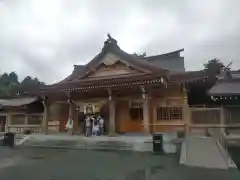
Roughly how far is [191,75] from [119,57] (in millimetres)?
6733

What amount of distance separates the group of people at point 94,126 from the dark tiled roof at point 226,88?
7.54m

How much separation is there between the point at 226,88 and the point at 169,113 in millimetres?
4009

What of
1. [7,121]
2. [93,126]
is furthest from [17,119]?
[93,126]

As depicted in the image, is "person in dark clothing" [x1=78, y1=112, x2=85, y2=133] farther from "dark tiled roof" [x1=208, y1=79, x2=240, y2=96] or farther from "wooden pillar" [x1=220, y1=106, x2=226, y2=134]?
"wooden pillar" [x1=220, y1=106, x2=226, y2=134]

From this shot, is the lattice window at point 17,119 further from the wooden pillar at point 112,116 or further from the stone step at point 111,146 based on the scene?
the stone step at point 111,146

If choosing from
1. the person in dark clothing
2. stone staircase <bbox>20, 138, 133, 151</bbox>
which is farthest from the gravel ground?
the person in dark clothing

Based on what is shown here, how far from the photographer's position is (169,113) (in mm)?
17062

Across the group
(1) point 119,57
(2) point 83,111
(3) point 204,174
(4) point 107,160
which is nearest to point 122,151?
(4) point 107,160

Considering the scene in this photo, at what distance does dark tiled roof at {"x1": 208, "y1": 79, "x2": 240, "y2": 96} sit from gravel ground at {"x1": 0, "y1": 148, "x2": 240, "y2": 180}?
6121 mm

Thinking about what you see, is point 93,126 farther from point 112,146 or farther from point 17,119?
point 17,119

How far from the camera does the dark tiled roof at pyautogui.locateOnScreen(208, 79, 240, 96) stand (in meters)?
15.1

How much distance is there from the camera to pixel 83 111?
19.1m

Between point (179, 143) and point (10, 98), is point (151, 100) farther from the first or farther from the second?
point (10, 98)

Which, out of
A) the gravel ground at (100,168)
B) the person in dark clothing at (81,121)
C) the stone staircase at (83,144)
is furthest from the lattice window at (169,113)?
the person in dark clothing at (81,121)
